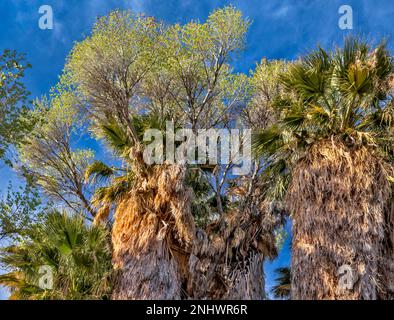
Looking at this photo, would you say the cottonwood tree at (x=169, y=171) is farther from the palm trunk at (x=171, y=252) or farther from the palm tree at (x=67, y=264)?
the palm tree at (x=67, y=264)

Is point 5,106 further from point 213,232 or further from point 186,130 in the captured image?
point 213,232

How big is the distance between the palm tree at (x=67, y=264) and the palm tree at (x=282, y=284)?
20.5ft

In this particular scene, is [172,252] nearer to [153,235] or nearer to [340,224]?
[153,235]

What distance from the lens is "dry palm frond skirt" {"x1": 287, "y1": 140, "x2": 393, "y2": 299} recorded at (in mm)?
10367

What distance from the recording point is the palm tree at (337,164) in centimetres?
1052

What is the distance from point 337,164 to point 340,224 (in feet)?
4.47

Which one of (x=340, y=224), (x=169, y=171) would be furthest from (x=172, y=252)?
(x=340, y=224)

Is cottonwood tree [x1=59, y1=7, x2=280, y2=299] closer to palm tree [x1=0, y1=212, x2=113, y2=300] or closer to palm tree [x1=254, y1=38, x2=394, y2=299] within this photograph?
palm tree [x1=0, y1=212, x2=113, y2=300]

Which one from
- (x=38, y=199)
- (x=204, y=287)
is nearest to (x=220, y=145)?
(x=204, y=287)

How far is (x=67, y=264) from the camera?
432 inches

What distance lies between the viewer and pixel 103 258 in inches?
461

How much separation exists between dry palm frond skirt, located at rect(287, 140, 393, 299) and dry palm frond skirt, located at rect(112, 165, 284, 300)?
2.58 meters

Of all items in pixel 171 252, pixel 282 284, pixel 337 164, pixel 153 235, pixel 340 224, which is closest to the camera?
pixel 340 224

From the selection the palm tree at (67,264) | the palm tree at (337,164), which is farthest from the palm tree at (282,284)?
the palm tree at (67,264)
